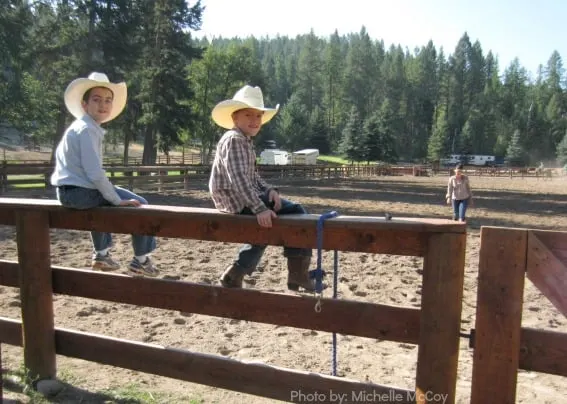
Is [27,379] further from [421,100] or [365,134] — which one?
[421,100]

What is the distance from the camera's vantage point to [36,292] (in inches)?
136

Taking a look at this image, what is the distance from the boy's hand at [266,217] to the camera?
108 inches

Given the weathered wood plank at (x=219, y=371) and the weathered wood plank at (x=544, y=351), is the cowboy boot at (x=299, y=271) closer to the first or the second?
the weathered wood plank at (x=219, y=371)

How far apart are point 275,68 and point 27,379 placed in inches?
5269

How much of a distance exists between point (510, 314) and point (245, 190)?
5.00 ft

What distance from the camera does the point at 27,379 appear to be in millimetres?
3525

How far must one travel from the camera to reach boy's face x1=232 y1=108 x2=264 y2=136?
3352 millimetres

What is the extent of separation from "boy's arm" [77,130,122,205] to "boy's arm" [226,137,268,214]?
0.78 m

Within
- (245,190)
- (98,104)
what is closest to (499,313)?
(245,190)

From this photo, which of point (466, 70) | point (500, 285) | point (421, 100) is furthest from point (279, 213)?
point (466, 70)

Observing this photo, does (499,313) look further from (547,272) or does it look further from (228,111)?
(228,111)

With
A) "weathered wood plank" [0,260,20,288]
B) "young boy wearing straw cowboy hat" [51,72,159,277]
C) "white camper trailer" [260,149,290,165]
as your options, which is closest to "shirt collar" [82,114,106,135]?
"young boy wearing straw cowboy hat" [51,72,159,277]

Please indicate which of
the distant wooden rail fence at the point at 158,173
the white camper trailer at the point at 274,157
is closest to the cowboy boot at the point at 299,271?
the distant wooden rail fence at the point at 158,173

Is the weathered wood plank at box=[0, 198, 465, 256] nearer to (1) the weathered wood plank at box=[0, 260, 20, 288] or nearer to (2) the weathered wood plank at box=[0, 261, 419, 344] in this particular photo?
(2) the weathered wood plank at box=[0, 261, 419, 344]
